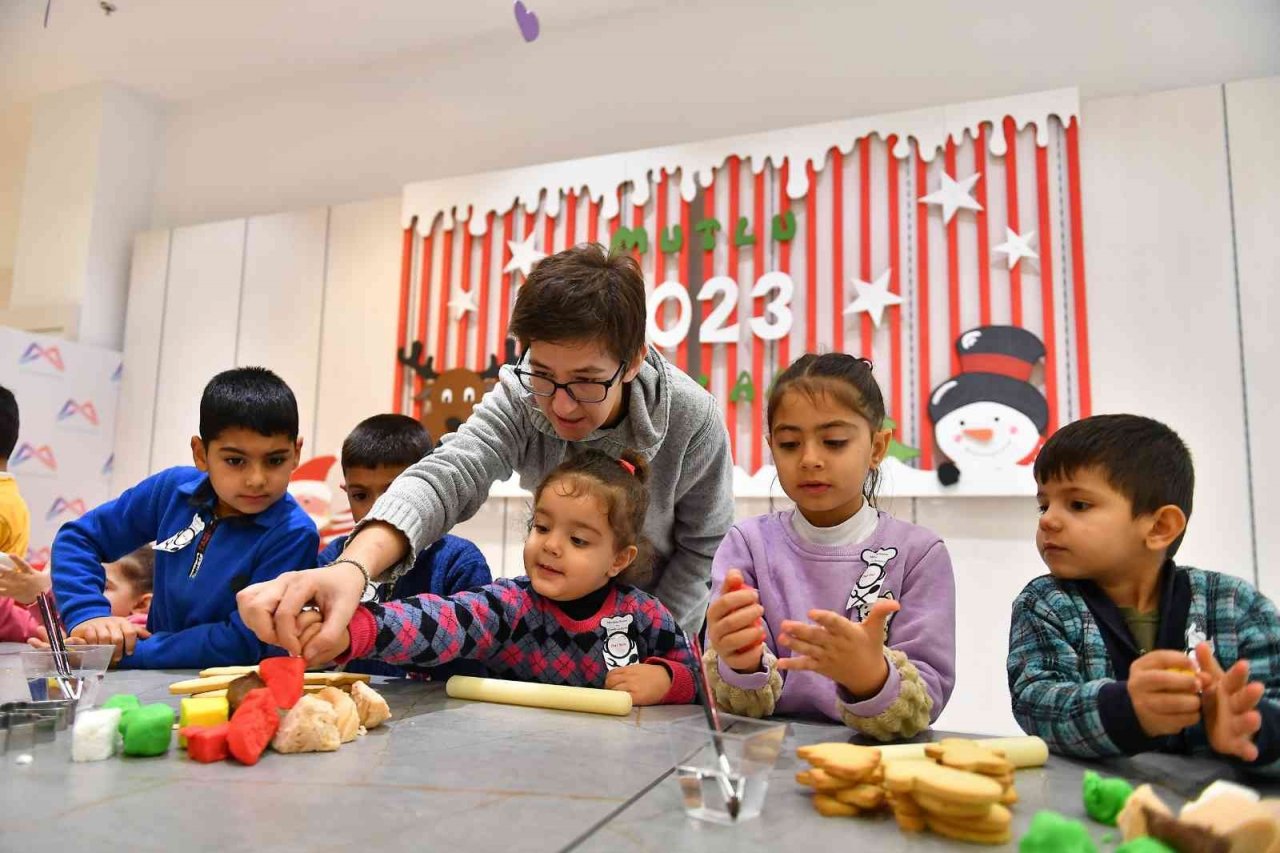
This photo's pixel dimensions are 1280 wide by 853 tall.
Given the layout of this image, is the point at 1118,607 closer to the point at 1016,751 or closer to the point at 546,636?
the point at 1016,751

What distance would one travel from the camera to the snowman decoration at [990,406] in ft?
8.61

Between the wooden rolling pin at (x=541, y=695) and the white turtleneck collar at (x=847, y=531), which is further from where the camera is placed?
the white turtleneck collar at (x=847, y=531)

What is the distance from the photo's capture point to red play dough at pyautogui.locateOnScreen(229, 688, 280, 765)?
88cm

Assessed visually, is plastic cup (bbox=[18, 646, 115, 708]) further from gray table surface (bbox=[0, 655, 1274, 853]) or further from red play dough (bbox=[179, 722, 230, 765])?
red play dough (bbox=[179, 722, 230, 765])

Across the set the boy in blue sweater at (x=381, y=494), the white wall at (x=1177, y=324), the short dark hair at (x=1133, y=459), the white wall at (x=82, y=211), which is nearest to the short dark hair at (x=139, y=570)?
the boy in blue sweater at (x=381, y=494)

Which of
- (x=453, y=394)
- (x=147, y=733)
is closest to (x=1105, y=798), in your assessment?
(x=147, y=733)

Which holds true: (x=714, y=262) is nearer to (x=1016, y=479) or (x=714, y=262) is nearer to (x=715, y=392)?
(x=715, y=392)

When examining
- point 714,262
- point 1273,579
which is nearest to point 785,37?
point 714,262

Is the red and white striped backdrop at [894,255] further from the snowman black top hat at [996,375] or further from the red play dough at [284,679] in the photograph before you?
the red play dough at [284,679]

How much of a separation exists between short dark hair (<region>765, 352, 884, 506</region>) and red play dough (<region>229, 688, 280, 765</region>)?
786 millimetres

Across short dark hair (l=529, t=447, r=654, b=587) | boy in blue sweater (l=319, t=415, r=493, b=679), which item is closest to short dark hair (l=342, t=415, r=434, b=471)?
boy in blue sweater (l=319, t=415, r=493, b=679)

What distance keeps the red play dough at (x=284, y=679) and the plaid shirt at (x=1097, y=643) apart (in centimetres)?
84

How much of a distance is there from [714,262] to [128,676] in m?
2.26

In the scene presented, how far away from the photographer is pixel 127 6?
370 cm
